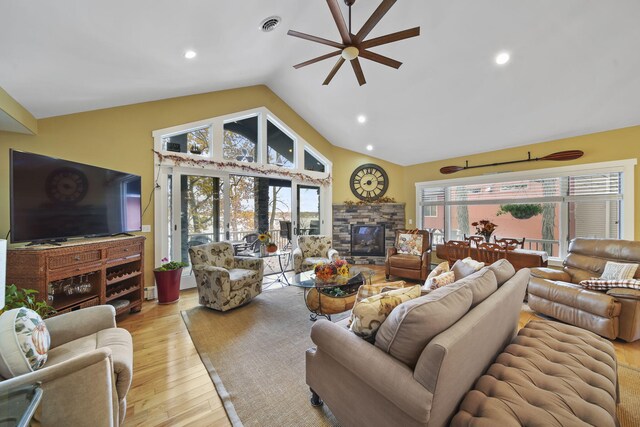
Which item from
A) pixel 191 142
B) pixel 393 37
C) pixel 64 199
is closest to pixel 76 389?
pixel 64 199

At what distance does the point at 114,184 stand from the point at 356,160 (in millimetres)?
4805

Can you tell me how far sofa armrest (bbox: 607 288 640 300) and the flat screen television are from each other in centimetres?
545

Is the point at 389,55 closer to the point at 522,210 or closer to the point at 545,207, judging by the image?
the point at 522,210

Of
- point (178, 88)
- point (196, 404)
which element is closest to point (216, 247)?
point (196, 404)

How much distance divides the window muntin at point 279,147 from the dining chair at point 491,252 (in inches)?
157

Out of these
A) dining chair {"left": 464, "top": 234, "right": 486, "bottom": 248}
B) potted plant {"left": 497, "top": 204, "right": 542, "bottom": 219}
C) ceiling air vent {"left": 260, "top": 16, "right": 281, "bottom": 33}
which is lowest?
dining chair {"left": 464, "top": 234, "right": 486, "bottom": 248}

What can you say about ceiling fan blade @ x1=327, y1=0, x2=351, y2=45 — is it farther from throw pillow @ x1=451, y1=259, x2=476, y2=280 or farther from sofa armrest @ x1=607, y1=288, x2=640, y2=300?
sofa armrest @ x1=607, y1=288, x2=640, y2=300

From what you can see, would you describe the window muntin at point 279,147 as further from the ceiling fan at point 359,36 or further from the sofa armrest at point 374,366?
the sofa armrest at point 374,366

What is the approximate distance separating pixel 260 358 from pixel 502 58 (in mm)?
4224

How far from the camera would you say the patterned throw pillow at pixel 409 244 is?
15.2 feet

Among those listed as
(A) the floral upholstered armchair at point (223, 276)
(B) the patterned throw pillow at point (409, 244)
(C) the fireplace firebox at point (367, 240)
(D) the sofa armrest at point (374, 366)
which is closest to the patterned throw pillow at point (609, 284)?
(B) the patterned throw pillow at point (409, 244)

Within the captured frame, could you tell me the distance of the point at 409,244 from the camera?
4.75 m

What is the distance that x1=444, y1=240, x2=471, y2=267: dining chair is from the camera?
14.1 feet

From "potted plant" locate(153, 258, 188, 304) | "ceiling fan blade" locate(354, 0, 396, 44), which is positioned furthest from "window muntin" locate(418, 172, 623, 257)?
"potted plant" locate(153, 258, 188, 304)
